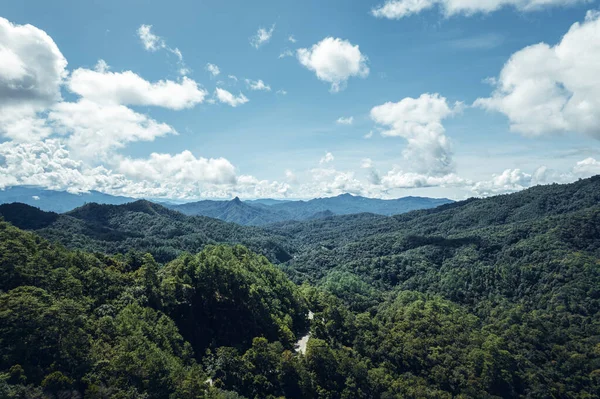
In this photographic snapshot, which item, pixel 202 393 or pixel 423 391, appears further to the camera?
pixel 423 391

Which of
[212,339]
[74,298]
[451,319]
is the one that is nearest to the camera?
[74,298]

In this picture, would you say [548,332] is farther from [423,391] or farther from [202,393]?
[202,393]

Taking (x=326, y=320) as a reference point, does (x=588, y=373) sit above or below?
below

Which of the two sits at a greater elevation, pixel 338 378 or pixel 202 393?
pixel 202 393

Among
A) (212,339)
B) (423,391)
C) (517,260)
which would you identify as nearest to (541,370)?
(423,391)

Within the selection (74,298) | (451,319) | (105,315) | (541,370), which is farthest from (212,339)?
(541,370)

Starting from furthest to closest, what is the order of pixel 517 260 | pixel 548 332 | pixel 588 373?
pixel 517 260, pixel 548 332, pixel 588 373

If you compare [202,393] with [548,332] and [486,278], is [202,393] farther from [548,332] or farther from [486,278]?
[486,278]

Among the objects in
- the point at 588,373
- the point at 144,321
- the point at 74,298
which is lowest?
the point at 588,373

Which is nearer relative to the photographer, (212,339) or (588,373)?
(212,339)
